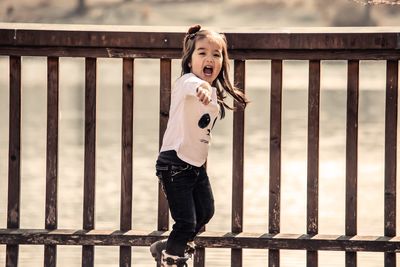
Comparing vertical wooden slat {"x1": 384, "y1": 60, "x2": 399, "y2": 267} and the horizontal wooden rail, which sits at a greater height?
vertical wooden slat {"x1": 384, "y1": 60, "x2": 399, "y2": 267}

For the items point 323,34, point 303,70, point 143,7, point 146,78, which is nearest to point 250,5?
point 143,7

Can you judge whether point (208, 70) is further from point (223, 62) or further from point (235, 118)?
point (235, 118)

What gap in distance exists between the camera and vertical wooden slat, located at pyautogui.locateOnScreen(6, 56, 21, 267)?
4.53 metres

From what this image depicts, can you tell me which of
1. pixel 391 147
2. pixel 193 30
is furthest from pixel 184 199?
pixel 391 147

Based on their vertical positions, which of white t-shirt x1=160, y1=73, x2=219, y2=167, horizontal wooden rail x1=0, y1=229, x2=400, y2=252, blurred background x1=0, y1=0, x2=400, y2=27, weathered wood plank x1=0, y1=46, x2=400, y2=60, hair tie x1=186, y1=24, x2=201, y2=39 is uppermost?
blurred background x1=0, y1=0, x2=400, y2=27

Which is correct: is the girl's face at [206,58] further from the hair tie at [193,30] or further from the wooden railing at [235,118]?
the wooden railing at [235,118]

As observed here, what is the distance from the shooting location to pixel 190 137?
3.98 metres

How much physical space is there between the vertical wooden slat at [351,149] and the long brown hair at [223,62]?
50cm

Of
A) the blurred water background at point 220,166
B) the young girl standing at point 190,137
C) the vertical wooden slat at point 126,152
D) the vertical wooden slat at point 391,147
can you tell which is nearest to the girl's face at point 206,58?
the young girl standing at point 190,137

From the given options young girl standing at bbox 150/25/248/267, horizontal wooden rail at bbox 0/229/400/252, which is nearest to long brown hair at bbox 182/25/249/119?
young girl standing at bbox 150/25/248/267

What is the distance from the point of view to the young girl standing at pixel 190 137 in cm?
396

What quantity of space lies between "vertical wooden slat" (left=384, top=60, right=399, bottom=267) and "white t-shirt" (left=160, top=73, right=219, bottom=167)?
751 mm

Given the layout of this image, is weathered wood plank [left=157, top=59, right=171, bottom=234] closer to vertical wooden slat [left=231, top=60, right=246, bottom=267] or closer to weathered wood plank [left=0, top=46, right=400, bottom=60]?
weathered wood plank [left=0, top=46, right=400, bottom=60]

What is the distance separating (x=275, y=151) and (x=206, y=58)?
0.64 m
